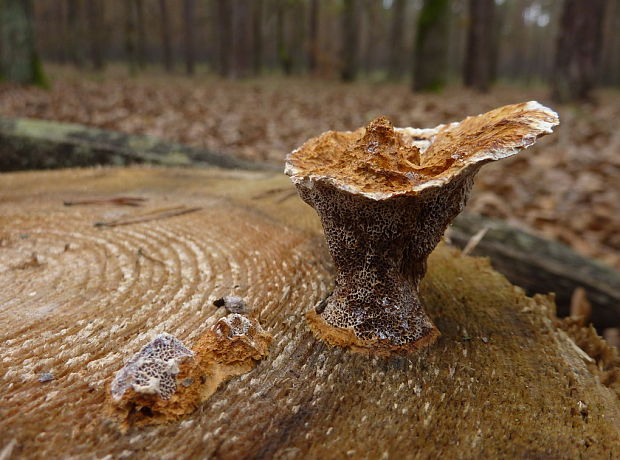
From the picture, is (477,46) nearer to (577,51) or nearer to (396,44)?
(577,51)

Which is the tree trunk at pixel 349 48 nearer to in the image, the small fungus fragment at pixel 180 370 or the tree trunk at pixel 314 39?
the tree trunk at pixel 314 39

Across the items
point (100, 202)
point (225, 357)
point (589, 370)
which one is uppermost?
point (100, 202)

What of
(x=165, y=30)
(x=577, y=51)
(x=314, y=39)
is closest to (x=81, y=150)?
(x=577, y=51)

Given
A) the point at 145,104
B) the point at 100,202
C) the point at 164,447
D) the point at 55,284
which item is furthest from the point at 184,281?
the point at 145,104

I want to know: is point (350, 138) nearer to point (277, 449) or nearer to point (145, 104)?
point (277, 449)

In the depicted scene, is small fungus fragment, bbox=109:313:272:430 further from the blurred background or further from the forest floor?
the forest floor
